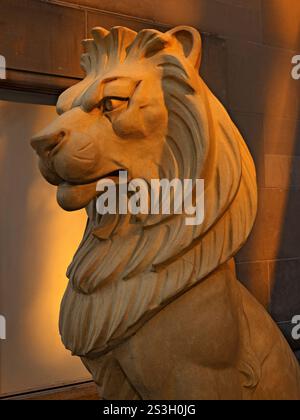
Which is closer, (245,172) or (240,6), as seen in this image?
(245,172)

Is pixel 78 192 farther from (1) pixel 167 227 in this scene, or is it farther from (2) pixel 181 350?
(2) pixel 181 350

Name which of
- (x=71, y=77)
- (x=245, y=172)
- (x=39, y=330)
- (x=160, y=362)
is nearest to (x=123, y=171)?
(x=245, y=172)

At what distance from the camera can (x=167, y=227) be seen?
1043mm

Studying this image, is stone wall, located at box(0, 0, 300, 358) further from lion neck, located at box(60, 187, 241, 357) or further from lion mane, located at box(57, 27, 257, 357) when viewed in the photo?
lion neck, located at box(60, 187, 241, 357)

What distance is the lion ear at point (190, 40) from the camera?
42.5 inches

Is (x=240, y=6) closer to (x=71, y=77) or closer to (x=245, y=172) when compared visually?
(x=71, y=77)

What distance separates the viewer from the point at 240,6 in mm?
2707

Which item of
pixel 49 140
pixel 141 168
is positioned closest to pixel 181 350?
pixel 141 168

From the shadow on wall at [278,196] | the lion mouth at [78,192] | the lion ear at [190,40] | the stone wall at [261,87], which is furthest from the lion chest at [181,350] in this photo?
the shadow on wall at [278,196]

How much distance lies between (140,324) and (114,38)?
0.69m

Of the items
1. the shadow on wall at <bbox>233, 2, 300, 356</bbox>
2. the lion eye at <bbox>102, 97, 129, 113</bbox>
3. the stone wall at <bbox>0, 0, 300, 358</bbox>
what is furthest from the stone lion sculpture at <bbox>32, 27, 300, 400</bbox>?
the shadow on wall at <bbox>233, 2, 300, 356</bbox>

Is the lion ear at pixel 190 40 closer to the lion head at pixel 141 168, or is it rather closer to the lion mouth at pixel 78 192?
the lion head at pixel 141 168

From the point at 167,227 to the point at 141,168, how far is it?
153 mm

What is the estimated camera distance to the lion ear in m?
1.08
